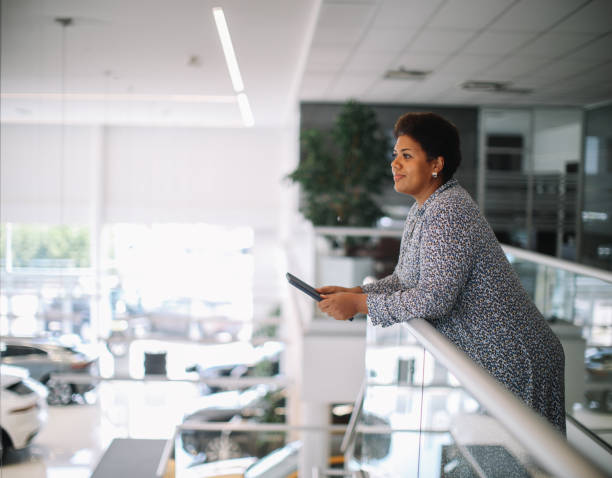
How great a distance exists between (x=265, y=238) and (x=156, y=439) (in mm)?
10584

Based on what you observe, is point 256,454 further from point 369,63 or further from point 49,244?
point 369,63

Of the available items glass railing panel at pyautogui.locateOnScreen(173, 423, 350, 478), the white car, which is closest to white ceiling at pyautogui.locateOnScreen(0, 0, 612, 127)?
the white car

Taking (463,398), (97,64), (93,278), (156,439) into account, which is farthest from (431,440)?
(97,64)

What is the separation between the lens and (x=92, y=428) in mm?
4645

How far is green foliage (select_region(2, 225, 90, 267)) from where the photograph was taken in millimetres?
3373

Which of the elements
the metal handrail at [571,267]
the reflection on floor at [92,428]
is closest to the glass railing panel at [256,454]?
the reflection on floor at [92,428]

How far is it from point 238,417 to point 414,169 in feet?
26.4

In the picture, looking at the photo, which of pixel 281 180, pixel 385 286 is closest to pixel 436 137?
pixel 385 286

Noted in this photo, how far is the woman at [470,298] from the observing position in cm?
150

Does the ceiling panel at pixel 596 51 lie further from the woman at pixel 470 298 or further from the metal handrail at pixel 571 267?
the woman at pixel 470 298

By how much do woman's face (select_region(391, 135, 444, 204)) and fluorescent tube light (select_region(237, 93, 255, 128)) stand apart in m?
7.24

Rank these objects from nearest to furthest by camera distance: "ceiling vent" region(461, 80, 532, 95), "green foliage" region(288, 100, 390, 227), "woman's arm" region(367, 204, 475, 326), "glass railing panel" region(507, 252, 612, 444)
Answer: "woman's arm" region(367, 204, 475, 326) < "glass railing panel" region(507, 252, 612, 444) < "ceiling vent" region(461, 80, 532, 95) < "green foliage" region(288, 100, 390, 227)

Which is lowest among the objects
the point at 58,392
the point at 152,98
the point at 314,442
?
the point at 314,442

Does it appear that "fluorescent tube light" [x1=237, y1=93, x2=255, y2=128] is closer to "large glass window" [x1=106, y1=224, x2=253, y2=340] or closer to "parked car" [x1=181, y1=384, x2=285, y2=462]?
"large glass window" [x1=106, y1=224, x2=253, y2=340]
